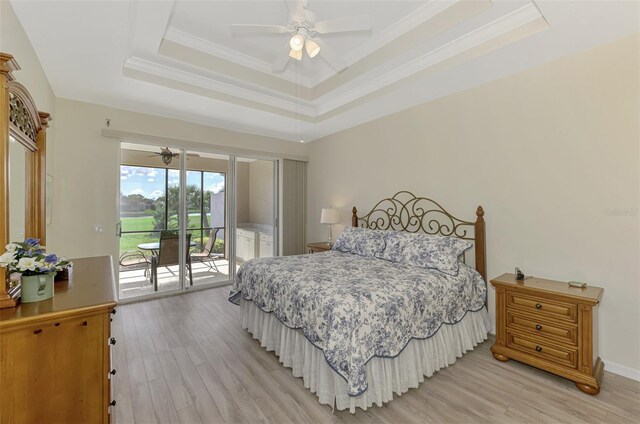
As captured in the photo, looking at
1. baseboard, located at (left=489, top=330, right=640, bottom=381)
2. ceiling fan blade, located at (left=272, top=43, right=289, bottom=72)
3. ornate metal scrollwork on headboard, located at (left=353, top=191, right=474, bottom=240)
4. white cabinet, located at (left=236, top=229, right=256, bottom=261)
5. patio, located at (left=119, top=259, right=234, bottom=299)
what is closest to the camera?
baseboard, located at (left=489, top=330, right=640, bottom=381)

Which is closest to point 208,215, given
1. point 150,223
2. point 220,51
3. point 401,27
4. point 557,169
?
point 150,223

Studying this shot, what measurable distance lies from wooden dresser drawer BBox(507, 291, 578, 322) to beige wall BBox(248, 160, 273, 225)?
4053mm

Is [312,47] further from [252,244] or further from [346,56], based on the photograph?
[252,244]

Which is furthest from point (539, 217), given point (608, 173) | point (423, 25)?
point (423, 25)

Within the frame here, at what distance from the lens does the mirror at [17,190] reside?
1606mm

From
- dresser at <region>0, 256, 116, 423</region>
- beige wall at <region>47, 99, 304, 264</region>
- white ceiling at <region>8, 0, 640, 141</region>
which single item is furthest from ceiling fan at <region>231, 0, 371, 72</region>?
beige wall at <region>47, 99, 304, 264</region>

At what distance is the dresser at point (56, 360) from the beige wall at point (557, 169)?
3288mm

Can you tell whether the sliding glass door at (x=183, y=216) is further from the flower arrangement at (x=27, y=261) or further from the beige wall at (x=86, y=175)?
the flower arrangement at (x=27, y=261)

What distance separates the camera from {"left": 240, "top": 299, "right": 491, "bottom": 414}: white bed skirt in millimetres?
1862

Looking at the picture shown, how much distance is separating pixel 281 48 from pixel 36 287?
2.63 m

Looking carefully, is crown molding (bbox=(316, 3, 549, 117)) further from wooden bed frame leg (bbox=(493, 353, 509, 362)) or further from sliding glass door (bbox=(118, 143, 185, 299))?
wooden bed frame leg (bbox=(493, 353, 509, 362))

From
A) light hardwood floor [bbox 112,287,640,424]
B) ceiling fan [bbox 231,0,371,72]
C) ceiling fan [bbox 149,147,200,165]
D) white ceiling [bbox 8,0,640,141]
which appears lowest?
light hardwood floor [bbox 112,287,640,424]

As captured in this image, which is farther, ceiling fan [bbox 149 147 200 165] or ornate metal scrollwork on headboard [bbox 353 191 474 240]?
ceiling fan [bbox 149 147 200 165]

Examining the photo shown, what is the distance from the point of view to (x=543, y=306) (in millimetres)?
2225
